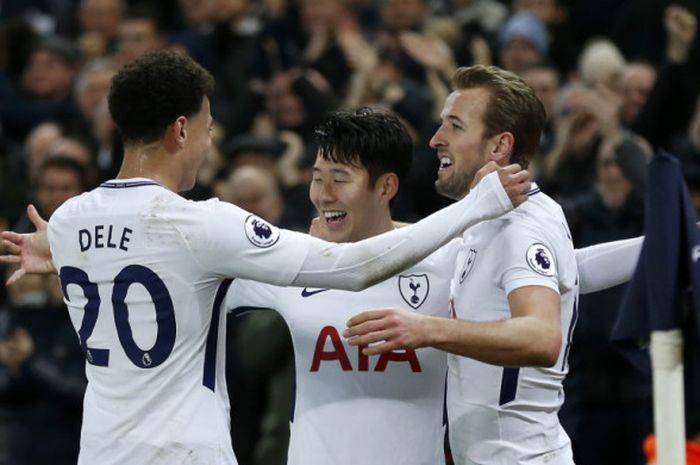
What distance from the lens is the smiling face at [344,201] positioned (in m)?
5.94

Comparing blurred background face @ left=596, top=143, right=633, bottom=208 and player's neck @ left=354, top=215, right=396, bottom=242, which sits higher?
blurred background face @ left=596, top=143, right=633, bottom=208

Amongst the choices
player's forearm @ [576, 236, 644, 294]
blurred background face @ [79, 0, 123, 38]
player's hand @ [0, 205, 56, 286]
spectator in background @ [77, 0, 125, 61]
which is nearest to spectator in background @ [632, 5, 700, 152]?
player's forearm @ [576, 236, 644, 294]

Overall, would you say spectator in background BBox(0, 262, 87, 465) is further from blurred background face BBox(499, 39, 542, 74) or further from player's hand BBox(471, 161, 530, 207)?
player's hand BBox(471, 161, 530, 207)

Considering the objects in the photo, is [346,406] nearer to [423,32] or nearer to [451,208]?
[451,208]

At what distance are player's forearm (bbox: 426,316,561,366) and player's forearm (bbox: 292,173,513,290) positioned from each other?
0.29 m

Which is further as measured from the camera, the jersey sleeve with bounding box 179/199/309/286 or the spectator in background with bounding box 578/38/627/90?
the spectator in background with bounding box 578/38/627/90

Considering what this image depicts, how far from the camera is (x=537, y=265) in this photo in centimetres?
523

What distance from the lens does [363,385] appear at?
569 centimetres

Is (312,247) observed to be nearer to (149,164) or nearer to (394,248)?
(394,248)

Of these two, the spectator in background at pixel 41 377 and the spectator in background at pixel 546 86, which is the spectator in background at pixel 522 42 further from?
the spectator in background at pixel 41 377

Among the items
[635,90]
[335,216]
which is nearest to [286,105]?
[635,90]

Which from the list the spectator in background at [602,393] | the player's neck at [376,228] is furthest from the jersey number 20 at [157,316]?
the spectator in background at [602,393]

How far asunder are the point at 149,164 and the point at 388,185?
1.16m

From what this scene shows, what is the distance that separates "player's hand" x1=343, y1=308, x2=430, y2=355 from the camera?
484 centimetres
